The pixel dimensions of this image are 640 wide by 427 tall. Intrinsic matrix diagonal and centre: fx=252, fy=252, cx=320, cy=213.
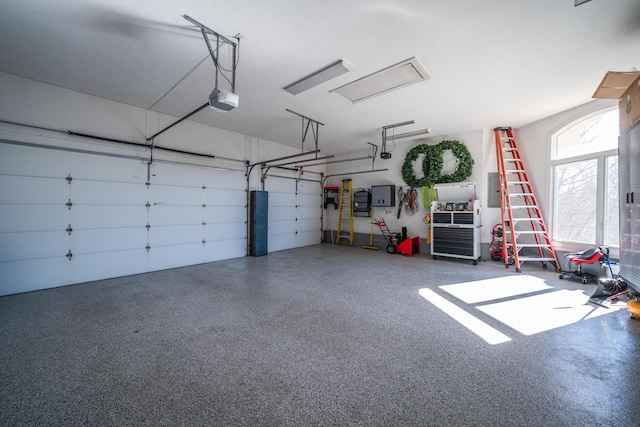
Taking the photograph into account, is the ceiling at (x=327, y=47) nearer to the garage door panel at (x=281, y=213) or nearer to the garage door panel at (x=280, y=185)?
the garage door panel at (x=280, y=185)

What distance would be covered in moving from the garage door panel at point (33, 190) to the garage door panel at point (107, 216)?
0.28 m

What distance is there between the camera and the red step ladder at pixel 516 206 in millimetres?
5570

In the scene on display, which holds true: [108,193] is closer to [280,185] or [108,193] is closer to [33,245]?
[33,245]

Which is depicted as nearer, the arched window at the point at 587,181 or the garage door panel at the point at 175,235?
the arched window at the point at 587,181

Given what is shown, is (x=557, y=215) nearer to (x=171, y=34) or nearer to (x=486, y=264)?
(x=486, y=264)

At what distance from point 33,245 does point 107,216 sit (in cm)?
102

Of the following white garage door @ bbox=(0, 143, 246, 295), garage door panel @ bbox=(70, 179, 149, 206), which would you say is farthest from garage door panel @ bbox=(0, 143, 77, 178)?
garage door panel @ bbox=(70, 179, 149, 206)

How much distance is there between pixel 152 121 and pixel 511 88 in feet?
22.2

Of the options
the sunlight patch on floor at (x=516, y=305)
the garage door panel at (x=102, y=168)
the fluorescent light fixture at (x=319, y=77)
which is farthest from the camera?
the garage door panel at (x=102, y=168)

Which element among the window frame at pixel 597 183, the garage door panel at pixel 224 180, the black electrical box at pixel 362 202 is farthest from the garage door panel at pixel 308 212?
the window frame at pixel 597 183

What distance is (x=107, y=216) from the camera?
4.70 meters

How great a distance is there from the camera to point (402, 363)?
2186mm

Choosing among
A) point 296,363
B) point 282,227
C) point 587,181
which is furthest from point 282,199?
point 587,181

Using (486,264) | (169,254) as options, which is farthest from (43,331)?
(486,264)
